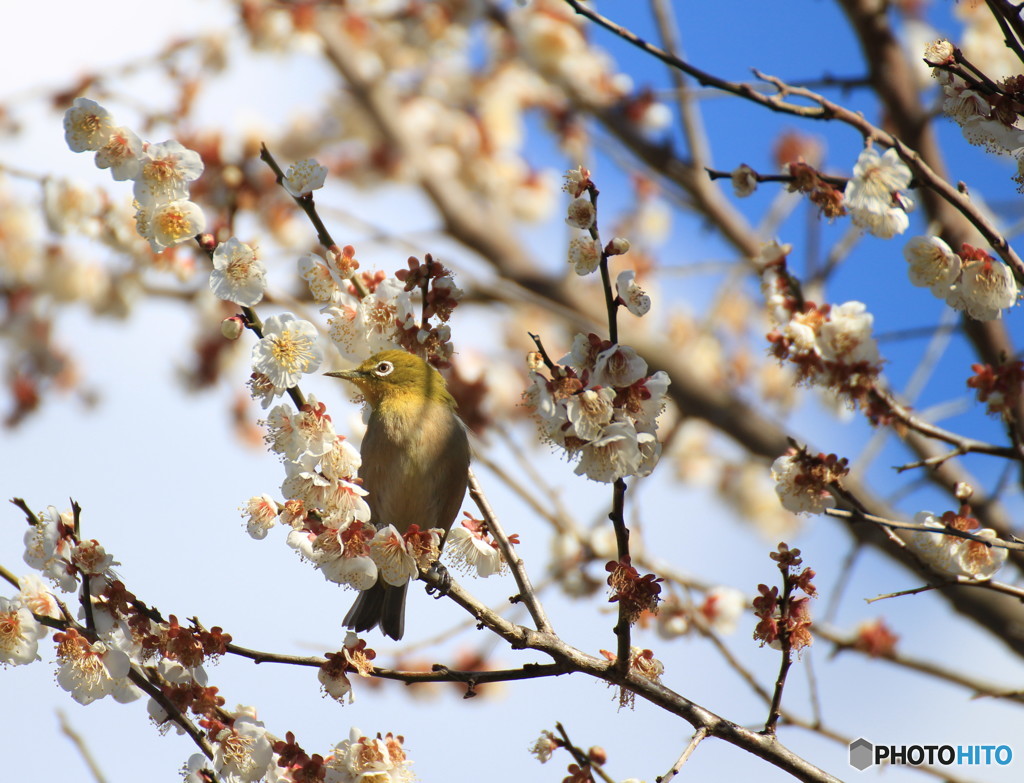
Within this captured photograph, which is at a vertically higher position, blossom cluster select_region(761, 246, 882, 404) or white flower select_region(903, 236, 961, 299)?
white flower select_region(903, 236, 961, 299)

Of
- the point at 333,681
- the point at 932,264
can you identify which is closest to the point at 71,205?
the point at 333,681

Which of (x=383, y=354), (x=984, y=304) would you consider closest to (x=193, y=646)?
A: (x=383, y=354)

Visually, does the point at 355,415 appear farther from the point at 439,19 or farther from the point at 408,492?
the point at 439,19

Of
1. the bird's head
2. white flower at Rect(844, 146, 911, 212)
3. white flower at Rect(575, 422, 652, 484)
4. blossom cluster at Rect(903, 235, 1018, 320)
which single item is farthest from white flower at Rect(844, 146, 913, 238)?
the bird's head

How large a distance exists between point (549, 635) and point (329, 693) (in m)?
0.56

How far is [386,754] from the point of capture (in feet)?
8.26

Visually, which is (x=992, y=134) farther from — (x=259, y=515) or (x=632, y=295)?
(x=259, y=515)

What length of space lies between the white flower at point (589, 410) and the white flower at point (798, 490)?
0.56 m

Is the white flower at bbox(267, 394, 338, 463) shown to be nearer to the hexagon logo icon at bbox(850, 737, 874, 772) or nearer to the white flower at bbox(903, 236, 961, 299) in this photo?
the white flower at bbox(903, 236, 961, 299)

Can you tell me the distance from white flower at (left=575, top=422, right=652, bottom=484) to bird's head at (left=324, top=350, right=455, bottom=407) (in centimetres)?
145

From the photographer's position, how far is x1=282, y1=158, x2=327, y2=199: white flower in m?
2.51

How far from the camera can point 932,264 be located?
247 cm

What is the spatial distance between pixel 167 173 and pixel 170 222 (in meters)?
0.16

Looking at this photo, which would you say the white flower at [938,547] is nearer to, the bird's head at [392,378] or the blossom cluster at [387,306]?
the blossom cluster at [387,306]
